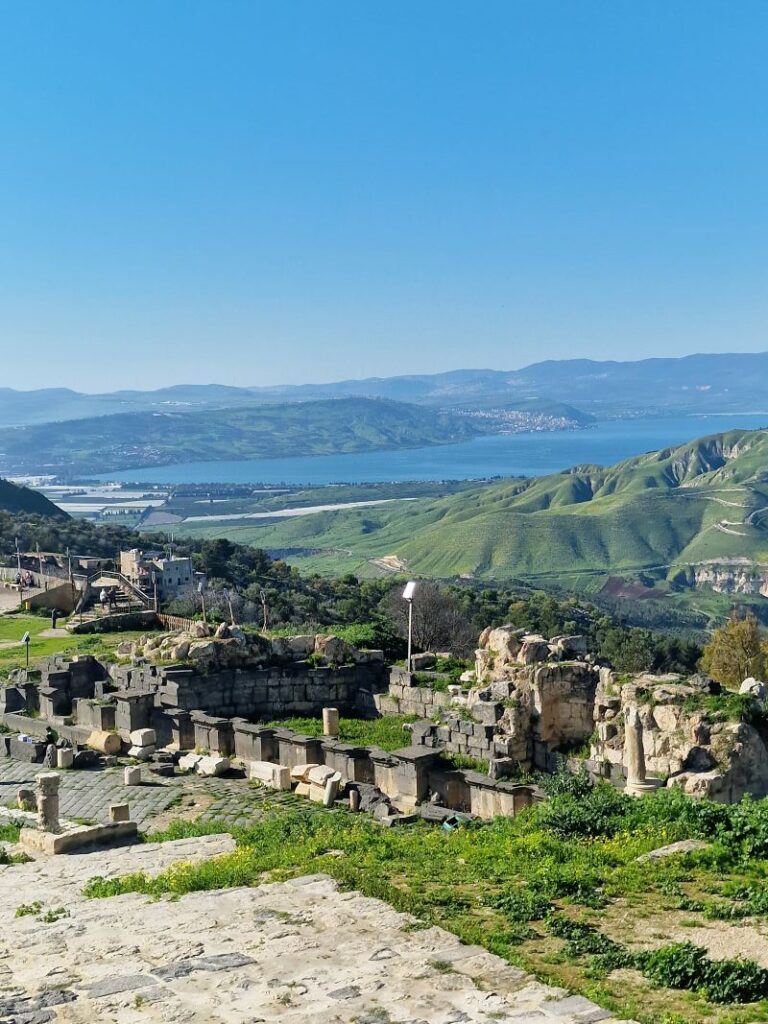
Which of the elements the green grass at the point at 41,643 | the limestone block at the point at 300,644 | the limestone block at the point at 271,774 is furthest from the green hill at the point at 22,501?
the limestone block at the point at 271,774

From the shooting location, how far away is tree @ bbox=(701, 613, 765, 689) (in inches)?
2308

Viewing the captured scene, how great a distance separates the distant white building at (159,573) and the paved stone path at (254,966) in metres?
49.6

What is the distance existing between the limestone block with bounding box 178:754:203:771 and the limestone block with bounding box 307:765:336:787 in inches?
127

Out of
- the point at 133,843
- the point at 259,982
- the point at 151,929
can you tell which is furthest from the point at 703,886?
the point at 133,843

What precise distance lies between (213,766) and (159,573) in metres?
47.2

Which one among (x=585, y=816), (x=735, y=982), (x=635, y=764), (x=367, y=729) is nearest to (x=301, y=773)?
(x=367, y=729)

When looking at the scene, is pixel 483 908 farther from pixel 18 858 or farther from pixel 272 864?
pixel 18 858

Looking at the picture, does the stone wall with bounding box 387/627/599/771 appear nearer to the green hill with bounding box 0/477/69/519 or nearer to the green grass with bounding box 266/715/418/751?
the green grass with bounding box 266/715/418/751

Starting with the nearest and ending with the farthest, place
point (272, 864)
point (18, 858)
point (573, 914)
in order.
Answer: point (573, 914)
point (272, 864)
point (18, 858)

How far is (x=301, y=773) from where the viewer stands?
24.9 meters

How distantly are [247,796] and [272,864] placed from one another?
709cm

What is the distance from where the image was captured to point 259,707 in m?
31.4

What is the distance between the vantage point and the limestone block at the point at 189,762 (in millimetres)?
26438

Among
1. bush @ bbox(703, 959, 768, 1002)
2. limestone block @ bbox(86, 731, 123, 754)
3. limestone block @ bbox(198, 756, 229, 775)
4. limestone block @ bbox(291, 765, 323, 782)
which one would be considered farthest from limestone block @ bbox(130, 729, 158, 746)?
bush @ bbox(703, 959, 768, 1002)
